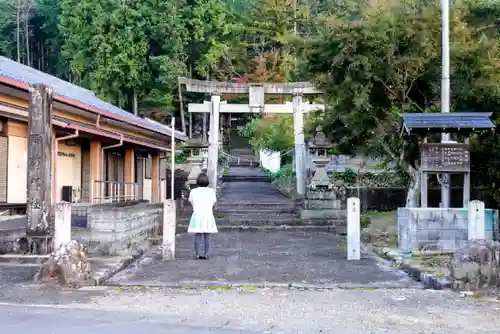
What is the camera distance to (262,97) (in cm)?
2592

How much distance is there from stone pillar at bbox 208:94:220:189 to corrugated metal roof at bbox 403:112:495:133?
12.7m

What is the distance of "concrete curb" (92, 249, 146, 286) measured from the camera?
857 centimetres

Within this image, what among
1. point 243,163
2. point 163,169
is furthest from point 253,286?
point 243,163

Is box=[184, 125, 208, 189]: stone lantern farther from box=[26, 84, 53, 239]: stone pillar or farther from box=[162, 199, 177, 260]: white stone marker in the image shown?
box=[26, 84, 53, 239]: stone pillar

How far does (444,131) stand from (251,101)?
13.8 meters

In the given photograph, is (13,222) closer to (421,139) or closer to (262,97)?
(421,139)

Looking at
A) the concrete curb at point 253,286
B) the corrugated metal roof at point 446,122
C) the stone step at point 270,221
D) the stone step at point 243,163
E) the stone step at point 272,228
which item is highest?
the corrugated metal roof at point 446,122

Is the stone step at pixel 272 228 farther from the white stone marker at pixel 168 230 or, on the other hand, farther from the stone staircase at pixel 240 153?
the stone staircase at pixel 240 153

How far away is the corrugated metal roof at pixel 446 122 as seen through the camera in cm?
1227

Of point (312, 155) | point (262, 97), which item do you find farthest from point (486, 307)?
point (262, 97)

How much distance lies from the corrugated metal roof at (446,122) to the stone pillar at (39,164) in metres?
7.23

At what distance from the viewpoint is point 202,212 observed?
11102 mm

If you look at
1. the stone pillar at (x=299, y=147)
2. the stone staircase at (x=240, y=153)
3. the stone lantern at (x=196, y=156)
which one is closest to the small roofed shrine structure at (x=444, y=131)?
the stone pillar at (x=299, y=147)

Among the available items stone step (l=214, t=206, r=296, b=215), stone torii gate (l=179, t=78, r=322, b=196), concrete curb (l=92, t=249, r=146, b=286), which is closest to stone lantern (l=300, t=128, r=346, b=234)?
stone step (l=214, t=206, r=296, b=215)
